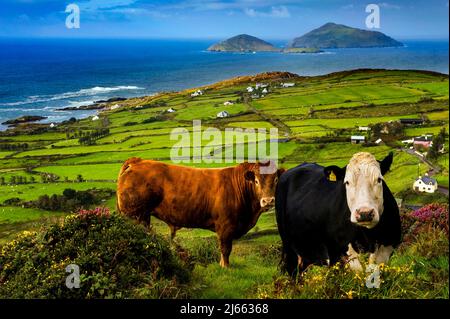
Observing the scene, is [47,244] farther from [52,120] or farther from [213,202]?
[52,120]

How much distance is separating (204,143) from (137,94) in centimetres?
10322

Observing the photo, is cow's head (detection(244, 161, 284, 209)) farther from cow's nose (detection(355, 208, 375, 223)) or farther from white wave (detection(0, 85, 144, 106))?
white wave (detection(0, 85, 144, 106))

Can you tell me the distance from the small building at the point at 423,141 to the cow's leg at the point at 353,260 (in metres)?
60.0

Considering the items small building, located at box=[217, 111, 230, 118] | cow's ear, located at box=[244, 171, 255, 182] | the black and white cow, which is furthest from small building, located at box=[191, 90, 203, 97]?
the black and white cow

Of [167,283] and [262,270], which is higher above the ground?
[167,283]

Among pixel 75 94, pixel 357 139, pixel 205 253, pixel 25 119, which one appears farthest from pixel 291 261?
pixel 75 94

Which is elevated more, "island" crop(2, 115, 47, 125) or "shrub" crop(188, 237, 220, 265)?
"shrub" crop(188, 237, 220, 265)

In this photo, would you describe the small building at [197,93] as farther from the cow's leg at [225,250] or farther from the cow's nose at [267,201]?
the cow's nose at [267,201]

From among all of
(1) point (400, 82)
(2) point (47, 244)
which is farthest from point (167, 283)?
(1) point (400, 82)

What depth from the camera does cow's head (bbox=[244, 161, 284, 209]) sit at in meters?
9.26

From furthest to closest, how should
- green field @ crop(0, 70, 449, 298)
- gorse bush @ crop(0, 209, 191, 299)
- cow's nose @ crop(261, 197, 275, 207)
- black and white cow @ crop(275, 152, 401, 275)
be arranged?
green field @ crop(0, 70, 449, 298), cow's nose @ crop(261, 197, 275, 207), gorse bush @ crop(0, 209, 191, 299), black and white cow @ crop(275, 152, 401, 275)

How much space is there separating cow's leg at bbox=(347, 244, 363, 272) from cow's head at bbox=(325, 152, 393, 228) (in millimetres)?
597

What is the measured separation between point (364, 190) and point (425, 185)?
4378 cm

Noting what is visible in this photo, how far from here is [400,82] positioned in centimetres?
10981
